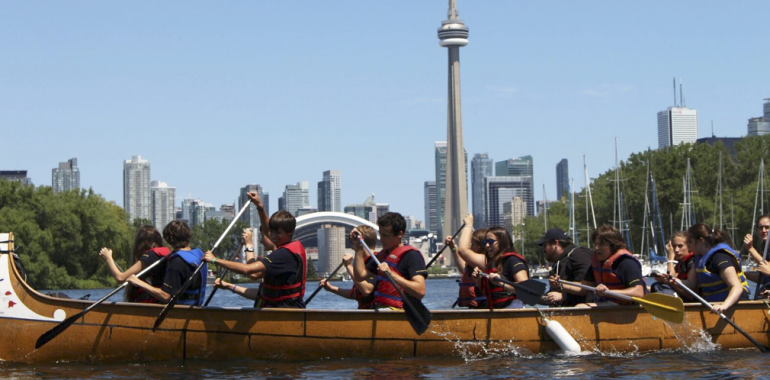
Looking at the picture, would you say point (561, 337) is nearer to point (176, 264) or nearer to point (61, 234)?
point (176, 264)

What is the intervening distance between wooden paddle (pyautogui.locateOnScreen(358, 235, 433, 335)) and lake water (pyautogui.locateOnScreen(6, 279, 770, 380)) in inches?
20.4

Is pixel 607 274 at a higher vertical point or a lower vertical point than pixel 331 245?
higher

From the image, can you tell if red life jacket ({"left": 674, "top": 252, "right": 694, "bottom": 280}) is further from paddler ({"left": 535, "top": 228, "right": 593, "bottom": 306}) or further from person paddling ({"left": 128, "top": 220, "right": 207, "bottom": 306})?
person paddling ({"left": 128, "top": 220, "right": 207, "bottom": 306})

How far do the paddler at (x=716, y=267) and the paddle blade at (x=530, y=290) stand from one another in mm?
1864

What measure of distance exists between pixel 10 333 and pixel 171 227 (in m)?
2.61

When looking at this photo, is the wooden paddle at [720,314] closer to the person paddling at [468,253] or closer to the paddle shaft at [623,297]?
the paddle shaft at [623,297]

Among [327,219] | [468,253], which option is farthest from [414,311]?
[327,219]

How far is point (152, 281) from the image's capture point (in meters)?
13.3

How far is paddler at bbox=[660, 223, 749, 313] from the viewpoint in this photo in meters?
13.4

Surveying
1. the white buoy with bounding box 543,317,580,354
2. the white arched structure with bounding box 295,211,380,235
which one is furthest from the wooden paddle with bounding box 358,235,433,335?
the white arched structure with bounding box 295,211,380,235

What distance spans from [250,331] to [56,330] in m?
2.33

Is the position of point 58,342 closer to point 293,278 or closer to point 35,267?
point 293,278

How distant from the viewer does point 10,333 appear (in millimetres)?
13414

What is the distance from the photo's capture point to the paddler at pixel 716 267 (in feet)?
44.1
